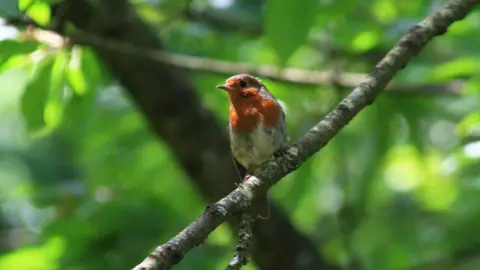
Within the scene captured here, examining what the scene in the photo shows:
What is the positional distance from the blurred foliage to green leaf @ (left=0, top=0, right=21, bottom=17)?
0.03 meters

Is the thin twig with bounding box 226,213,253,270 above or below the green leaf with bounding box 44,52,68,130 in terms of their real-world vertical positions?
below

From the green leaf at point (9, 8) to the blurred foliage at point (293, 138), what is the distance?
0.03 m

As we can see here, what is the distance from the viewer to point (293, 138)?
5.48 metres

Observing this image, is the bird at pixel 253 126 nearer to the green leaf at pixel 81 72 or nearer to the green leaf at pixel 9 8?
the green leaf at pixel 81 72

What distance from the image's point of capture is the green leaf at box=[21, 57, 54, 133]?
3.86 metres

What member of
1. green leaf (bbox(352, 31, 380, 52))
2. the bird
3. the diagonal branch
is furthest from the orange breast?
the diagonal branch

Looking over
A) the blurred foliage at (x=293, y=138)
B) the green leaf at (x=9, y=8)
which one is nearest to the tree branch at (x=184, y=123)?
the blurred foliage at (x=293, y=138)

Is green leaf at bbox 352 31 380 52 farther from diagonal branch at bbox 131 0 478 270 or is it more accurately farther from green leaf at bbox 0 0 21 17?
green leaf at bbox 0 0 21 17

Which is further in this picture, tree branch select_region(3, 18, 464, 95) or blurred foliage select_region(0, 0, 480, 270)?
tree branch select_region(3, 18, 464, 95)

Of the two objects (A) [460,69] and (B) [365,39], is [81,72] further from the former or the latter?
(A) [460,69]

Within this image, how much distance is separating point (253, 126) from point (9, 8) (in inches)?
69.4

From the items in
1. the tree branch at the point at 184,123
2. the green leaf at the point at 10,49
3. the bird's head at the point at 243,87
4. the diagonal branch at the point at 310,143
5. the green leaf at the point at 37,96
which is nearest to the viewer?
the diagonal branch at the point at 310,143

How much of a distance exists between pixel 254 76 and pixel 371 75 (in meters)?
1.93

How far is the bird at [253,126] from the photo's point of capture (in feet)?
13.5
